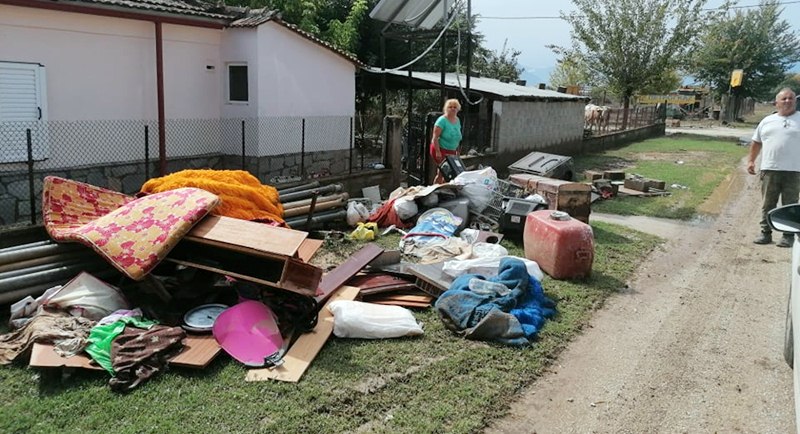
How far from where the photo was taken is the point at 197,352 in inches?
177

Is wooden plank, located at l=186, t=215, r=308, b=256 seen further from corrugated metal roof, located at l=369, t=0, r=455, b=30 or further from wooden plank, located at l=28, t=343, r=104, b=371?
corrugated metal roof, located at l=369, t=0, r=455, b=30

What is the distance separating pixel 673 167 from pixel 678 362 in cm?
1433

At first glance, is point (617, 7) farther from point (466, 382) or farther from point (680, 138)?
point (466, 382)

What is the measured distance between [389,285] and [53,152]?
21.1 ft

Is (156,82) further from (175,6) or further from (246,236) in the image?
(246,236)

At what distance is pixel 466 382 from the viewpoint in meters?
4.44

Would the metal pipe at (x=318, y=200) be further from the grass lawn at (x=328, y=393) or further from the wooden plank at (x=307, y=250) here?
the grass lawn at (x=328, y=393)

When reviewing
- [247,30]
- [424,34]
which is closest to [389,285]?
[247,30]

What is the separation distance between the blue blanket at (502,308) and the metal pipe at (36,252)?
3335 millimetres

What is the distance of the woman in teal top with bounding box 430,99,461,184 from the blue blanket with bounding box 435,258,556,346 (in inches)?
172

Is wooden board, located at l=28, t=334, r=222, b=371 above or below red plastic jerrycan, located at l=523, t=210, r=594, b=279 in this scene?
below

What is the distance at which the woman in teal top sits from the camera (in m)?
10.1

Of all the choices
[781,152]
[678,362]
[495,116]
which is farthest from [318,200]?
[495,116]

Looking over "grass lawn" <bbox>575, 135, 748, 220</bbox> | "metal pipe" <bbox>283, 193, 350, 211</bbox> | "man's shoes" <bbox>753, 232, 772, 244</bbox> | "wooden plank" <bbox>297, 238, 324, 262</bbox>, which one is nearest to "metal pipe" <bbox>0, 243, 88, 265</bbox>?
"wooden plank" <bbox>297, 238, 324, 262</bbox>
